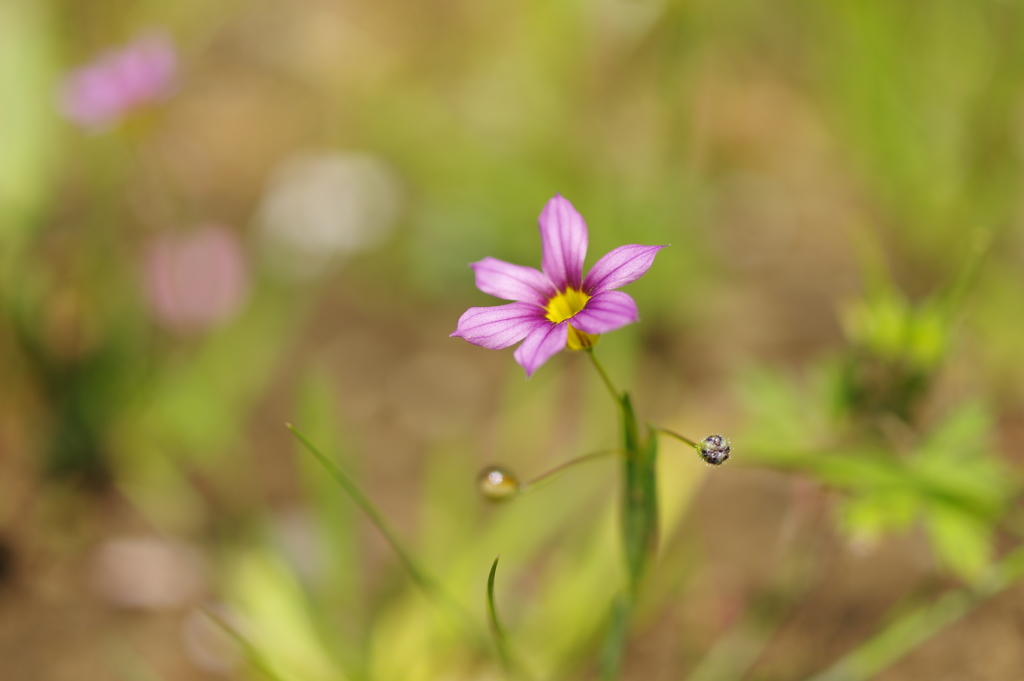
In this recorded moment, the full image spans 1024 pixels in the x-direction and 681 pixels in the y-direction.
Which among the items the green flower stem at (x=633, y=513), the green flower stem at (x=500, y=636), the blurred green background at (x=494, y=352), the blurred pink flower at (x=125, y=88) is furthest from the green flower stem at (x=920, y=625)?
the blurred pink flower at (x=125, y=88)

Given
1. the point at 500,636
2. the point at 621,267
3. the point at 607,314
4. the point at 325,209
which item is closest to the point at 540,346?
the point at 607,314

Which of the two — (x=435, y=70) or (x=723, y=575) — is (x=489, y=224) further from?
(x=723, y=575)

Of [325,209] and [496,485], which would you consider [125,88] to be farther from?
[496,485]

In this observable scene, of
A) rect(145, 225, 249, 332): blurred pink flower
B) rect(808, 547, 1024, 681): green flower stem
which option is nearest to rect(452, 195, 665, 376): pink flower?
rect(808, 547, 1024, 681): green flower stem

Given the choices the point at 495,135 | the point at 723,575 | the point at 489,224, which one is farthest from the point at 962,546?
the point at 495,135

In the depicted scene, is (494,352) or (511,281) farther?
(494,352)

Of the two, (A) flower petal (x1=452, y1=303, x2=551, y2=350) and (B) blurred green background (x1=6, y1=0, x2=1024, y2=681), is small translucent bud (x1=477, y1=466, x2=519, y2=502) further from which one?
(B) blurred green background (x1=6, y1=0, x2=1024, y2=681)
